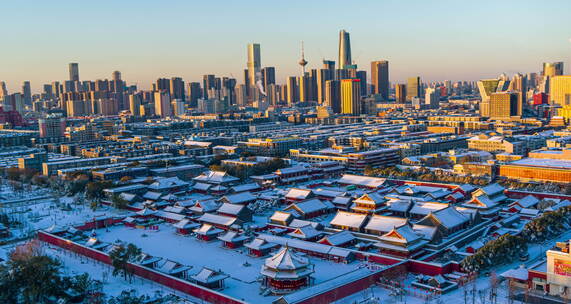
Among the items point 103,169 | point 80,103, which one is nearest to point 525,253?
point 103,169

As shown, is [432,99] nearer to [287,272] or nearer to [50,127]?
[50,127]

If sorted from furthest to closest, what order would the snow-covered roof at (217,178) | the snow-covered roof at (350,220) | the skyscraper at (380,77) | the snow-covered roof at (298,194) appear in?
1. the skyscraper at (380,77)
2. the snow-covered roof at (217,178)
3. the snow-covered roof at (298,194)
4. the snow-covered roof at (350,220)

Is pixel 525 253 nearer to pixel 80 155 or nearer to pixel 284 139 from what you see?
pixel 284 139

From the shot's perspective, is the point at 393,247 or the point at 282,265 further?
the point at 393,247

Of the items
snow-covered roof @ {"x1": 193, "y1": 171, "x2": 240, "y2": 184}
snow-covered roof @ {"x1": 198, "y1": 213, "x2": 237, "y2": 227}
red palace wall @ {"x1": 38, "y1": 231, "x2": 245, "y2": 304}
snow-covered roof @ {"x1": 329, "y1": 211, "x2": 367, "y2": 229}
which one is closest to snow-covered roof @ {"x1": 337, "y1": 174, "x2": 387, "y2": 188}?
snow-covered roof @ {"x1": 193, "y1": 171, "x2": 240, "y2": 184}

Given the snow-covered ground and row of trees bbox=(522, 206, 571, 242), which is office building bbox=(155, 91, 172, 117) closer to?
the snow-covered ground

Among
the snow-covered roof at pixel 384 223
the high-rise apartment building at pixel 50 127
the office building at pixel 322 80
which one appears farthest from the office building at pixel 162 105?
the snow-covered roof at pixel 384 223

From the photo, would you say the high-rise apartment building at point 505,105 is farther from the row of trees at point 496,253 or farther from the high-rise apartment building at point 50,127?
the row of trees at point 496,253
